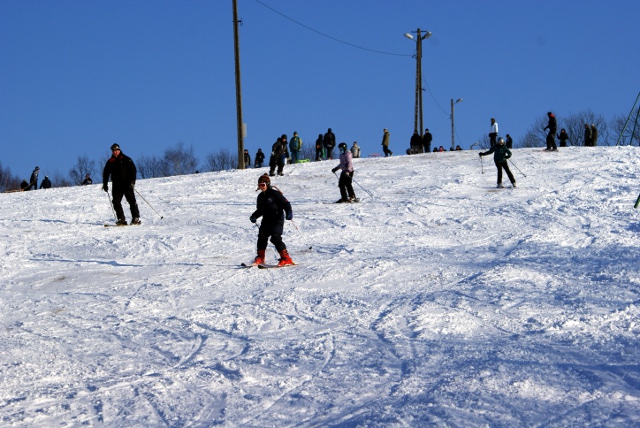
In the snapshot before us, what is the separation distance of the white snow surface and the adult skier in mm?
659

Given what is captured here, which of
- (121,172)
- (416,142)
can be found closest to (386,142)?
(416,142)

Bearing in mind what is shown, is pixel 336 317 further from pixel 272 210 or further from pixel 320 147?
pixel 320 147

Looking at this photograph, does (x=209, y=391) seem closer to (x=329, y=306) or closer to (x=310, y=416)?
(x=310, y=416)

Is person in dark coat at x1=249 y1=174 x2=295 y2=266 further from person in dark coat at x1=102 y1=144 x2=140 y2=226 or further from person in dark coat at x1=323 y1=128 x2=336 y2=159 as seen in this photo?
person in dark coat at x1=323 y1=128 x2=336 y2=159

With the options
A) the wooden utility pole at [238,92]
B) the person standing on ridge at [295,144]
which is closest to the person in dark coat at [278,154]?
the wooden utility pole at [238,92]

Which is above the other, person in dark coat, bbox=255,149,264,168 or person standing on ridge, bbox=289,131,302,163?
person standing on ridge, bbox=289,131,302,163

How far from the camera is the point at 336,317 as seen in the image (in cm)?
837

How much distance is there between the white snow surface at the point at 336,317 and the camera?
555 centimetres

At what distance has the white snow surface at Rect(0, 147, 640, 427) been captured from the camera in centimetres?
555

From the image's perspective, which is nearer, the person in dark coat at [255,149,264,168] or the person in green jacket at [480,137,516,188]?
the person in green jacket at [480,137,516,188]

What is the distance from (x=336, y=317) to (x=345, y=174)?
33.2 ft

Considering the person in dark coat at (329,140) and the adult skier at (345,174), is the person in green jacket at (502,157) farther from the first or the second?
the person in dark coat at (329,140)

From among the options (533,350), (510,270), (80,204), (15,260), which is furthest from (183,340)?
(80,204)

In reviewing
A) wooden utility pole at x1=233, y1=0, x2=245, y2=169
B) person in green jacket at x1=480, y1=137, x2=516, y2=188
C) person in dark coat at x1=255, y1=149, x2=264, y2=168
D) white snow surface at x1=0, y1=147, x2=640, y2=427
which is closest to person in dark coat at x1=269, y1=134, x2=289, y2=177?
wooden utility pole at x1=233, y1=0, x2=245, y2=169
